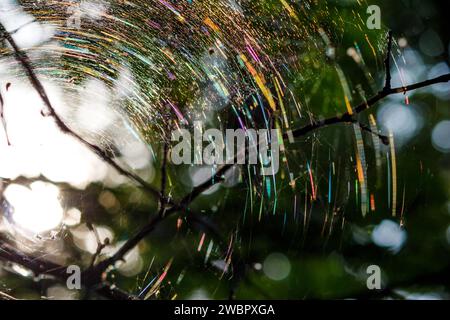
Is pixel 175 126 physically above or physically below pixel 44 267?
above

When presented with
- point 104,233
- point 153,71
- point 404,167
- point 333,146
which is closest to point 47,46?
point 153,71

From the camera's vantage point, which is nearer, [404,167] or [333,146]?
[333,146]

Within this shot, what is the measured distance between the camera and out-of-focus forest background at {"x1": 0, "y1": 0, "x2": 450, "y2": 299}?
18.9 inches

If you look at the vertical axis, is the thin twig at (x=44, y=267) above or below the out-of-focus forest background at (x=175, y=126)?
below

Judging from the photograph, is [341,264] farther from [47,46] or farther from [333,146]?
[47,46]

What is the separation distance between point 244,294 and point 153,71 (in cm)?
33

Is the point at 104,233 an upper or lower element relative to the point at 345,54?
lower

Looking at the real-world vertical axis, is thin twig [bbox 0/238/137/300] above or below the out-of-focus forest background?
below

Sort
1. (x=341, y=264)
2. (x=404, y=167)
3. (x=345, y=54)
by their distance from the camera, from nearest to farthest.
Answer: (x=345, y=54)
(x=404, y=167)
(x=341, y=264)

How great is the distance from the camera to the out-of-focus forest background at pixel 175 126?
1.57 feet

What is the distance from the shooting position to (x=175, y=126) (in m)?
0.51
